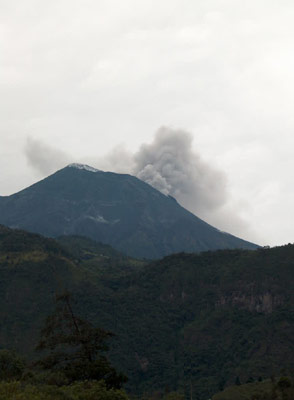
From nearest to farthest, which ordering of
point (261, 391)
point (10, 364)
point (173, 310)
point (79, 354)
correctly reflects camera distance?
1. point (79, 354)
2. point (10, 364)
3. point (261, 391)
4. point (173, 310)

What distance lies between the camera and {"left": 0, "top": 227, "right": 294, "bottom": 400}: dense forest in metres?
139

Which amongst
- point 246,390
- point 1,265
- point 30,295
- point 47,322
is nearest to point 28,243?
point 1,265

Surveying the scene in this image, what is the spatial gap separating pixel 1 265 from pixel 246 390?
3991 inches

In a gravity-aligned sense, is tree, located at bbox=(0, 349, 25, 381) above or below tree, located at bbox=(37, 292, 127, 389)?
below

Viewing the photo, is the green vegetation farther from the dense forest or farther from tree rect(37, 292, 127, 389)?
tree rect(37, 292, 127, 389)

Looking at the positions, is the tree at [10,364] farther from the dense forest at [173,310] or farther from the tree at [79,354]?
the dense forest at [173,310]

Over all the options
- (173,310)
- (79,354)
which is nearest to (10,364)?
(79,354)

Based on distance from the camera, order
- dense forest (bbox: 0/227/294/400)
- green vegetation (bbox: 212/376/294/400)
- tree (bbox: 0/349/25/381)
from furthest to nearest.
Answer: dense forest (bbox: 0/227/294/400) → green vegetation (bbox: 212/376/294/400) → tree (bbox: 0/349/25/381)

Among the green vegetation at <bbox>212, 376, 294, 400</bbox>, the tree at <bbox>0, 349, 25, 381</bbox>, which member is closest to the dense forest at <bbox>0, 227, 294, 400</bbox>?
the green vegetation at <bbox>212, 376, 294, 400</bbox>

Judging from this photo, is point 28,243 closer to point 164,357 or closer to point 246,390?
point 164,357

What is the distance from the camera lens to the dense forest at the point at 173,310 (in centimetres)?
13938

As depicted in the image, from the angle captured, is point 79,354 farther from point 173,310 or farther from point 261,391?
point 173,310

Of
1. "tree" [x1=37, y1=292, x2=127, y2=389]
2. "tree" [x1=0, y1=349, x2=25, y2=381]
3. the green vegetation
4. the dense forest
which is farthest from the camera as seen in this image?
the dense forest

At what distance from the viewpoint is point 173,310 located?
179 metres
